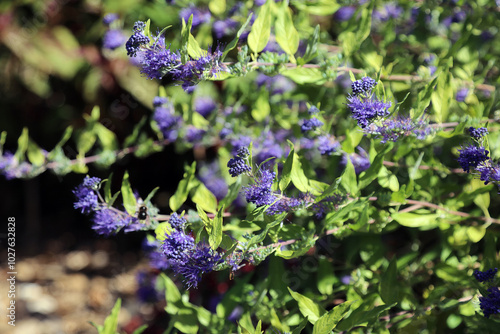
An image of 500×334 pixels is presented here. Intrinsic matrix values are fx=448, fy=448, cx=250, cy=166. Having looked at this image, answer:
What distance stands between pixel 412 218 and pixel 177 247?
732mm

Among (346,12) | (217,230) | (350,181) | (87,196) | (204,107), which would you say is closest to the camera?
(217,230)

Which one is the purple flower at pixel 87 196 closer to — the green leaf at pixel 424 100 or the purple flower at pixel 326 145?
the purple flower at pixel 326 145

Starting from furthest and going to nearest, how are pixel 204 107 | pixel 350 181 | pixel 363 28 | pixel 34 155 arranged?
pixel 204 107, pixel 34 155, pixel 363 28, pixel 350 181

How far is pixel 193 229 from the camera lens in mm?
1355

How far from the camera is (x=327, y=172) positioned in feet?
5.59

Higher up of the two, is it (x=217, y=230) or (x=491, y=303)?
(x=217, y=230)

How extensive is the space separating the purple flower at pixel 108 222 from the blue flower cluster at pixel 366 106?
0.73 metres

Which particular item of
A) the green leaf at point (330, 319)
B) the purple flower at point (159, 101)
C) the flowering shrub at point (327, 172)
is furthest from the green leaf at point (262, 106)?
A: the green leaf at point (330, 319)

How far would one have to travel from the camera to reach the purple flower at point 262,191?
1.11m

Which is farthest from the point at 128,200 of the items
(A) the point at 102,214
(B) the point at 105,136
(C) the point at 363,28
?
(C) the point at 363,28

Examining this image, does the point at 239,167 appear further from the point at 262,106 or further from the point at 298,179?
the point at 262,106

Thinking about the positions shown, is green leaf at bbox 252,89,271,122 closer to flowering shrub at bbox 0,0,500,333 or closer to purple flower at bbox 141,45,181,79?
flowering shrub at bbox 0,0,500,333

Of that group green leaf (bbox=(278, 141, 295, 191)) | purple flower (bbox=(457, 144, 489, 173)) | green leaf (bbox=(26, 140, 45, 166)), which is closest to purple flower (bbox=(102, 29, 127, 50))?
green leaf (bbox=(26, 140, 45, 166))

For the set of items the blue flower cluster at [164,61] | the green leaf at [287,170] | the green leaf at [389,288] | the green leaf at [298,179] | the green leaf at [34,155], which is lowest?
the green leaf at [389,288]
